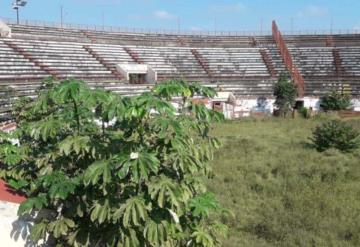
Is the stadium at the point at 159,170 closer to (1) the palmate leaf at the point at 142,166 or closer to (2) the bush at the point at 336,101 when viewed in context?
(1) the palmate leaf at the point at 142,166

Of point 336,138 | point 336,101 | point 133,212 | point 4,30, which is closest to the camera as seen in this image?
point 133,212

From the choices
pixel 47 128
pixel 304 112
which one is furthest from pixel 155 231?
pixel 304 112

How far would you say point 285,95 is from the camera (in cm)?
2792

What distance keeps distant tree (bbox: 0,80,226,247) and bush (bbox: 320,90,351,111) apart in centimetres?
2489

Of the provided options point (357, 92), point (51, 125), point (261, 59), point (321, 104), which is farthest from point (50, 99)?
point (261, 59)

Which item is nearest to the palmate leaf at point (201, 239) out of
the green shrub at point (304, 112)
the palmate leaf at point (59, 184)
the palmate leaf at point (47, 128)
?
the palmate leaf at point (59, 184)

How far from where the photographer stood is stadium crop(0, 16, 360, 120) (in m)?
26.6

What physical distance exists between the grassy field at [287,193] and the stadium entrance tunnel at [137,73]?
12997 millimetres

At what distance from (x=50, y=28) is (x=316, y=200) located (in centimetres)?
2565

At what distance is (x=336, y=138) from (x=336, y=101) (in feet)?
43.7

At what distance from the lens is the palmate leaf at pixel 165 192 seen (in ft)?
13.9

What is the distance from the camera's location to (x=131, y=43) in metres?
33.9

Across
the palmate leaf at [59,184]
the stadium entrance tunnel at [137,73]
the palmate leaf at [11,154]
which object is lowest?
the palmate leaf at [59,184]

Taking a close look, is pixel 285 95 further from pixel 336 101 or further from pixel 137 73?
pixel 137 73
